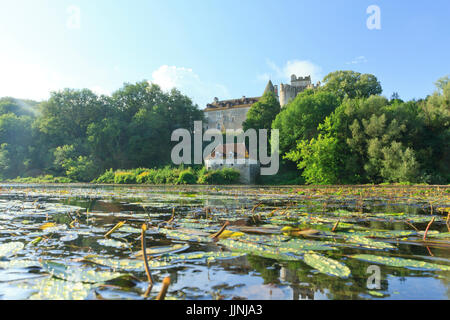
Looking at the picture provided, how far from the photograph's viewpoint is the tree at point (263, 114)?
49.1 meters

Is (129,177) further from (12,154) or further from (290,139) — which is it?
(12,154)

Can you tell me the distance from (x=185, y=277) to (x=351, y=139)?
32.0 metres

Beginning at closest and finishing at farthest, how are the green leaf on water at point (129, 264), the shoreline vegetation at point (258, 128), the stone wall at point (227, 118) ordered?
1. the green leaf on water at point (129, 264)
2. the shoreline vegetation at point (258, 128)
3. the stone wall at point (227, 118)

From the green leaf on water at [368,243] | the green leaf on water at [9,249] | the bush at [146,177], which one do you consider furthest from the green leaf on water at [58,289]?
the bush at [146,177]

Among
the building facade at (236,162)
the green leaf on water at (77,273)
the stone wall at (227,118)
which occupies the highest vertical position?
the stone wall at (227,118)

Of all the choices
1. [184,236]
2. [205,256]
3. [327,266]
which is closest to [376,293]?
[327,266]

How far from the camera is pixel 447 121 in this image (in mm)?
29719

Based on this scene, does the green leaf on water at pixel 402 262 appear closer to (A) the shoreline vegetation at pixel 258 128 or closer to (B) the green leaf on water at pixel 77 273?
(B) the green leaf on water at pixel 77 273

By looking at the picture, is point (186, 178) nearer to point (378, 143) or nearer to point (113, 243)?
point (378, 143)

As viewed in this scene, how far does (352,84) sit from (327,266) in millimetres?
53000

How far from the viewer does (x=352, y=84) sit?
48781mm

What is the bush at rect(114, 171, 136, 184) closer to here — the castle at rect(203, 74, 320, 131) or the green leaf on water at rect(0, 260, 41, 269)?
the green leaf on water at rect(0, 260, 41, 269)

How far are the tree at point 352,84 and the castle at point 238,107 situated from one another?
14919 mm
